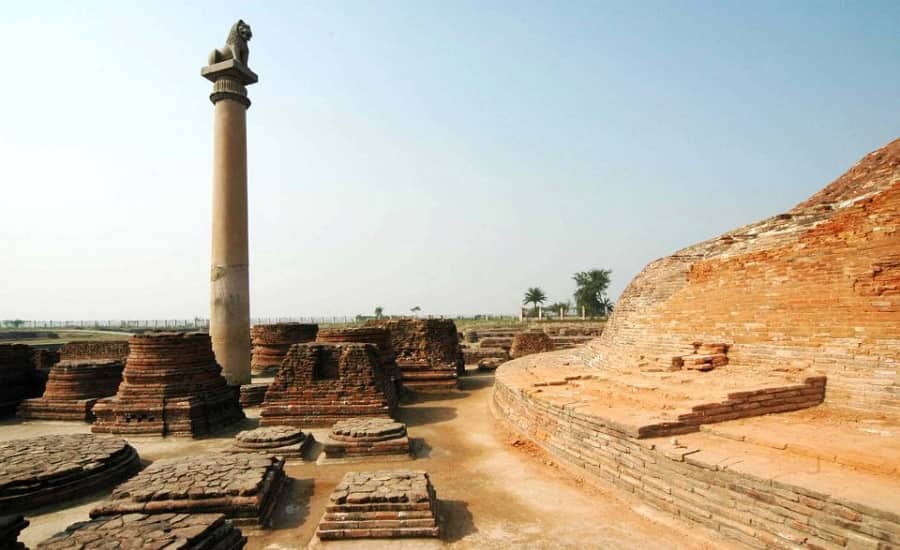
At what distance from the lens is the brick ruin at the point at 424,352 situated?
12828mm

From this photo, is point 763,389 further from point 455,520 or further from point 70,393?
point 70,393

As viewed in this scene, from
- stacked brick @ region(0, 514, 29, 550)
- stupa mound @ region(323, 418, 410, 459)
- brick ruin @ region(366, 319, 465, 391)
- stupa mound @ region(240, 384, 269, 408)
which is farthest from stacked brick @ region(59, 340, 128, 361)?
stacked brick @ region(0, 514, 29, 550)

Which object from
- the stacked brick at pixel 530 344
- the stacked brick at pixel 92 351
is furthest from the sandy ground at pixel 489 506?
the stacked brick at pixel 530 344

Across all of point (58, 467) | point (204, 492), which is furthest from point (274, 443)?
point (58, 467)

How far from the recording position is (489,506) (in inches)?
194

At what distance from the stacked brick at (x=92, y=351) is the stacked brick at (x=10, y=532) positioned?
Result: 546 inches

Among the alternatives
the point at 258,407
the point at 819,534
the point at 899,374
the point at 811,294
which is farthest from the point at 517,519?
the point at 258,407

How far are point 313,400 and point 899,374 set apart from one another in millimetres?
8030

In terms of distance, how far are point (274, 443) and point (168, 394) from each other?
110 inches

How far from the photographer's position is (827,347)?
6027mm

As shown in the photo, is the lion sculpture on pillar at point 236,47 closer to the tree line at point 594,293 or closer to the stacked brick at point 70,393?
the stacked brick at point 70,393

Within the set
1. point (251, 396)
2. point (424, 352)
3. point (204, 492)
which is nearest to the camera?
point (204, 492)

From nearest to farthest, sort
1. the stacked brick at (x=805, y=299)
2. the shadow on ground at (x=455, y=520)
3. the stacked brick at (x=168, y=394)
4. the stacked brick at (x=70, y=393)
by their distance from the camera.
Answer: the shadow on ground at (x=455, y=520), the stacked brick at (x=805, y=299), the stacked brick at (x=168, y=394), the stacked brick at (x=70, y=393)

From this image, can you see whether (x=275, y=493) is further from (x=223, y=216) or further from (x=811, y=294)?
(x=223, y=216)
